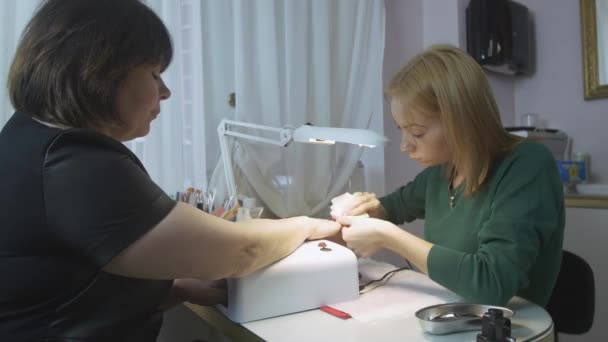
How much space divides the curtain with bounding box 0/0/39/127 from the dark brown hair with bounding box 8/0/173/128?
460 millimetres

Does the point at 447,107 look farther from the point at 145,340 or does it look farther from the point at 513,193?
the point at 145,340

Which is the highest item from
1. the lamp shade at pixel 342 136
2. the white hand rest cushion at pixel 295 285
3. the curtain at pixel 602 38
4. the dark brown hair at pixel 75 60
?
the curtain at pixel 602 38

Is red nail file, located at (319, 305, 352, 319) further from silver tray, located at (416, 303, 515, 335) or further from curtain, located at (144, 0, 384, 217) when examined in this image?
curtain, located at (144, 0, 384, 217)

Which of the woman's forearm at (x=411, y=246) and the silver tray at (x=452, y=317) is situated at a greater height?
the woman's forearm at (x=411, y=246)

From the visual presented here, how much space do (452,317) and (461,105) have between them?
17.5 inches

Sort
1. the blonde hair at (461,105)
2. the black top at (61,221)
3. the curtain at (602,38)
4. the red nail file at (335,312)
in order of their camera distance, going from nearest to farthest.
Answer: the black top at (61,221) < the red nail file at (335,312) < the blonde hair at (461,105) < the curtain at (602,38)

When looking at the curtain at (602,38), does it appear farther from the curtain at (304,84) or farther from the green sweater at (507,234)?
the green sweater at (507,234)

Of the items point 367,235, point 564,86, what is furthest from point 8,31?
point 564,86

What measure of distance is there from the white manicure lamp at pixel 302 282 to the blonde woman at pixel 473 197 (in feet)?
0.32

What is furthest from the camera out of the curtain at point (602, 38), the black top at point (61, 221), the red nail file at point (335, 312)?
the curtain at point (602, 38)

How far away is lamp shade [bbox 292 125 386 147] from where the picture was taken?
961 millimetres

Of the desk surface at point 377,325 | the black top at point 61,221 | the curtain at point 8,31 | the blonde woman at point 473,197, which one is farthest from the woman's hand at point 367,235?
the curtain at point 8,31

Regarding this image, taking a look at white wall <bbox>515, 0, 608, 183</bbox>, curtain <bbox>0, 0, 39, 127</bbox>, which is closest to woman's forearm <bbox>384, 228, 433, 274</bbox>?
curtain <bbox>0, 0, 39, 127</bbox>

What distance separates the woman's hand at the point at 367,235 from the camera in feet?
3.18
